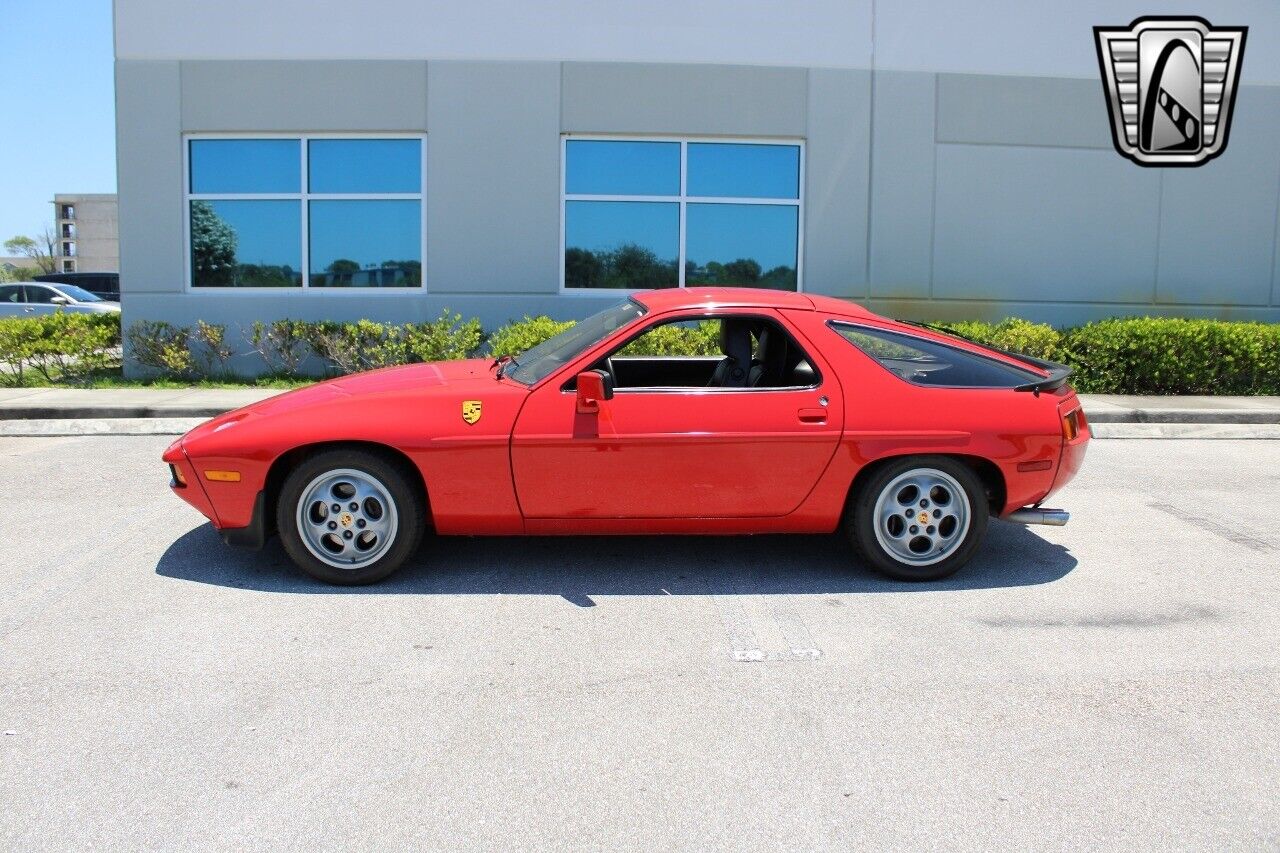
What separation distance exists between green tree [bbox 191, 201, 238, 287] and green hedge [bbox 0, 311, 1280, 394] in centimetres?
68

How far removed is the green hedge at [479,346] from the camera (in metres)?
12.4

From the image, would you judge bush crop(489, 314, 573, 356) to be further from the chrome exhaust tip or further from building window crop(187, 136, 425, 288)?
the chrome exhaust tip

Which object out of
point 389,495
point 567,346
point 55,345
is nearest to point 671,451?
point 567,346

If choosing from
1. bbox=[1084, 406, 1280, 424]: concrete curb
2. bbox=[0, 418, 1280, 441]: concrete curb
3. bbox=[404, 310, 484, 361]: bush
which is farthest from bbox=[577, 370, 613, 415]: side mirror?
bbox=[404, 310, 484, 361]: bush

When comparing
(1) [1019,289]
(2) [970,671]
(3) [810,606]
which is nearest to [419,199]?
(1) [1019,289]

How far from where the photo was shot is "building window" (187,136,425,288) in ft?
44.4

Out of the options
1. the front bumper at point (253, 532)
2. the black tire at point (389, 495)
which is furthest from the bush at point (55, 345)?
A: the black tire at point (389, 495)

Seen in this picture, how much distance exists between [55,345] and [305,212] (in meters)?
3.53

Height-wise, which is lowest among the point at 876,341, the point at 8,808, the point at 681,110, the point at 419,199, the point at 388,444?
the point at 8,808

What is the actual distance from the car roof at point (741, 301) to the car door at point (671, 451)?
512mm

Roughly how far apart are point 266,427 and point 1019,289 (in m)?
11.3

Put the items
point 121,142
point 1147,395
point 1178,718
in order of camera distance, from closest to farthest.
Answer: point 1178,718 → point 1147,395 → point 121,142

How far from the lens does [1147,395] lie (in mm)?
12586

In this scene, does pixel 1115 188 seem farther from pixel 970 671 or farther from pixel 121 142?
pixel 121 142
